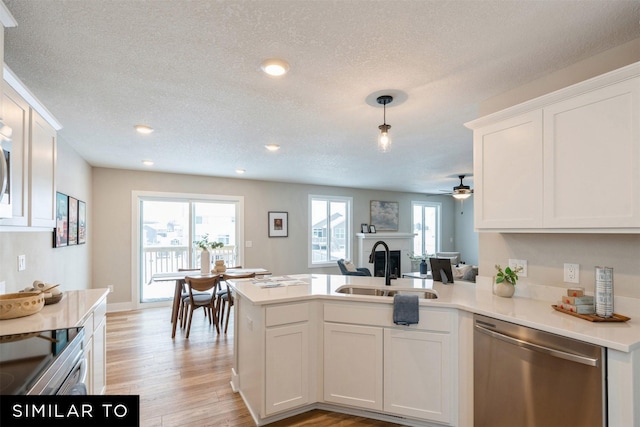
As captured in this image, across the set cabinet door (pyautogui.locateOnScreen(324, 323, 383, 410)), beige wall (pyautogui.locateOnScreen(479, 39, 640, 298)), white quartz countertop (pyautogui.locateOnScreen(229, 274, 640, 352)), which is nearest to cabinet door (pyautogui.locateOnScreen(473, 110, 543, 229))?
beige wall (pyautogui.locateOnScreen(479, 39, 640, 298))

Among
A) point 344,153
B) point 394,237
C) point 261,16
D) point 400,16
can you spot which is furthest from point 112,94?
point 394,237

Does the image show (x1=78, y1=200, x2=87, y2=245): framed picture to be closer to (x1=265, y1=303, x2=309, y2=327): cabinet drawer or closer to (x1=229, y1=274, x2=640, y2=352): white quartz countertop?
(x1=229, y1=274, x2=640, y2=352): white quartz countertop

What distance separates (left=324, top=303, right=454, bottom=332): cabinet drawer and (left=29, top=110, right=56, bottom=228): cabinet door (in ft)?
6.22

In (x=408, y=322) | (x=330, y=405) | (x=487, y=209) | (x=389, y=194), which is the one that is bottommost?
(x=330, y=405)

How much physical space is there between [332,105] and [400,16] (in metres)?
1.12

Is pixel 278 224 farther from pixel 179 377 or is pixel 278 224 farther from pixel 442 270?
pixel 442 270

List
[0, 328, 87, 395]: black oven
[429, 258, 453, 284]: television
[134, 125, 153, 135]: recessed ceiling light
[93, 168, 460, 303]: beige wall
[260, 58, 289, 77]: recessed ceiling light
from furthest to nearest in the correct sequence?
[93, 168, 460, 303]: beige wall, [134, 125, 153, 135]: recessed ceiling light, [429, 258, 453, 284]: television, [260, 58, 289, 77]: recessed ceiling light, [0, 328, 87, 395]: black oven

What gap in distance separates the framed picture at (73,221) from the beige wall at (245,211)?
3.77 feet

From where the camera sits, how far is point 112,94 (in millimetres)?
2365

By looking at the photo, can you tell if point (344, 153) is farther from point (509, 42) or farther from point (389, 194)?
point (389, 194)

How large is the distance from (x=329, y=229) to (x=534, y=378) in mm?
5819

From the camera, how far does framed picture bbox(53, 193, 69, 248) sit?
332 centimetres

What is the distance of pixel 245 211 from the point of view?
6.29 metres

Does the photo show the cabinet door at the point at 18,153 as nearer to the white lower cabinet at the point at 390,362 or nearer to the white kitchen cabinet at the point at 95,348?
the white kitchen cabinet at the point at 95,348
